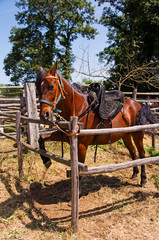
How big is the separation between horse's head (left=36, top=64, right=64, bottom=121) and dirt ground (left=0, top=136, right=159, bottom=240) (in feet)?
5.29

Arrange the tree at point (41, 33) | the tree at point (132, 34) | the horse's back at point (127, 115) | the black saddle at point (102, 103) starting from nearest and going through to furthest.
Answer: the black saddle at point (102, 103) < the horse's back at point (127, 115) < the tree at point (132, 34) < the tree at point (41, 33)

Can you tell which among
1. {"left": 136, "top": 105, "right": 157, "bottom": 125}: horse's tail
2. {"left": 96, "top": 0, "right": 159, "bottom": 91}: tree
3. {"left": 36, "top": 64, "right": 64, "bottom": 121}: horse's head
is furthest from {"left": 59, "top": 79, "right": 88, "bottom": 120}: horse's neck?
{"left": 96, "top": 0, "right": 159, "bottom": 91}: tree

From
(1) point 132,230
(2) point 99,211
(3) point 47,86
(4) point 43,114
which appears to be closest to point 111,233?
(1) point 132,230

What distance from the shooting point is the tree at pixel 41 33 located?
2230cm

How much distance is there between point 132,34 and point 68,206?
17.4m

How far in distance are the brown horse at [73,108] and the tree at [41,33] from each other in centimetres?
1818

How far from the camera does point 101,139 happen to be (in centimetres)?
381

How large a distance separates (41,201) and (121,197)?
158 centimetres

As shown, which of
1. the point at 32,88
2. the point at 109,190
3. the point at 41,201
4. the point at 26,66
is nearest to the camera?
the point at 41,201

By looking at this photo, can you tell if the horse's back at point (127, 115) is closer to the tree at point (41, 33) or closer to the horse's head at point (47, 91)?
the horse's head at point (47, 91)

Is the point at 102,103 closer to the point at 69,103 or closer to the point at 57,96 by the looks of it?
the point at 69,103

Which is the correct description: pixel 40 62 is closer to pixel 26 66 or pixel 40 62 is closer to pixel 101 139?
pixel 26 66

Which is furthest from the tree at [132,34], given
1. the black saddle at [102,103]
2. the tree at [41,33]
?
the black saddle at [102,103]

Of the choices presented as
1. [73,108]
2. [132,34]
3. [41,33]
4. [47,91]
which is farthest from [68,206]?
[41,33]
